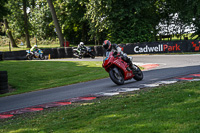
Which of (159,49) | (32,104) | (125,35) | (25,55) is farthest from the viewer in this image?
(125,35)

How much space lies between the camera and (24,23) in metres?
52.7

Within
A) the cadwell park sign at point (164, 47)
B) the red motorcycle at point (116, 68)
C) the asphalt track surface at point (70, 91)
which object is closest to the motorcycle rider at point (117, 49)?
the red motorcycle at point (116, 68)

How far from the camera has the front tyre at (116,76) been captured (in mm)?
11430

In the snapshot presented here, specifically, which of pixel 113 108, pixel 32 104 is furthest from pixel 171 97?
pixel 32 104

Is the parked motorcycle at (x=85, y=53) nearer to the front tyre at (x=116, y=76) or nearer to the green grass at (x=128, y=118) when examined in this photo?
the front tyre at (x=116, y=76)

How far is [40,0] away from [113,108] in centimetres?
4967

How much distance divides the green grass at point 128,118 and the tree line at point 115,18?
22613 mm

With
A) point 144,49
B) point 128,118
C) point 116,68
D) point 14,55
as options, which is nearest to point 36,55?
point 14,55

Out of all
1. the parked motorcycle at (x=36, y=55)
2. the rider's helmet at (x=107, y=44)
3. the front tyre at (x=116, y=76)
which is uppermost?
the rider's helmet at (x=107, y=44)

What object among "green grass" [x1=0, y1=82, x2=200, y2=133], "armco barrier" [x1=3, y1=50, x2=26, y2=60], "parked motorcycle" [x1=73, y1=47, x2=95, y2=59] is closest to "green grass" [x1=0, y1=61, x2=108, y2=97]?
"green grass" [x1=0, y1=82, x2=200, y2=133]

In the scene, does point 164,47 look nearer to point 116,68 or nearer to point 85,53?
point 85,53

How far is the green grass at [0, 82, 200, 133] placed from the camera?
487cm

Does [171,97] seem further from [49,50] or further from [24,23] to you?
[24,23]

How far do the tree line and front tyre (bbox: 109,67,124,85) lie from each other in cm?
1915
